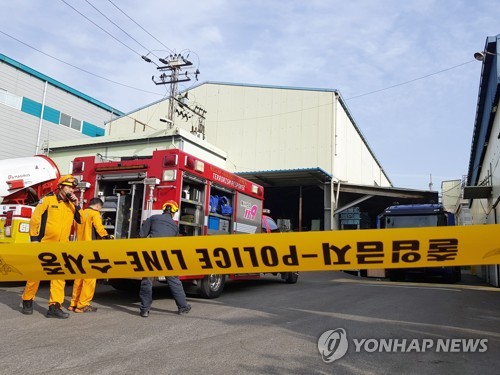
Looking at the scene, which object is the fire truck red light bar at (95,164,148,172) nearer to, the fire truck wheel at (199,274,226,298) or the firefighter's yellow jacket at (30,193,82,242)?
the firefighter's yellow jacket at (30,193,82,242)

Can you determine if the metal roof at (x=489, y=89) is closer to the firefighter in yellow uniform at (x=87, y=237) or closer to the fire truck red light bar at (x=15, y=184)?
the firefighter in yellow uniform at (x=87, y=237)

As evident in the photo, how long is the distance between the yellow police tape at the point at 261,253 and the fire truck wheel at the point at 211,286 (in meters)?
4.24

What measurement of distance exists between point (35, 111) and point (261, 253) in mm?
26769

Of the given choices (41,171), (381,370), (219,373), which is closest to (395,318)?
(381,370)

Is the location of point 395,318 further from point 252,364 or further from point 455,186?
point 455,186

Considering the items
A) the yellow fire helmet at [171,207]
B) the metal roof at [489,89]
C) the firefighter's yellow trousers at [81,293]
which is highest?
the metal roof at [489,89]

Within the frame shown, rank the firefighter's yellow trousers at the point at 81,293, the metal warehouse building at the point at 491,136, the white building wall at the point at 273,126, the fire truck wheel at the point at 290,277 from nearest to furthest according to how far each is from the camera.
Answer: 1. the firefighter's yellow trousers at the point at 81,293
2. the fire truck wheel at the point at 290,277
3. the metal warehouse building at the point at 491,136
4. the white building wall at the point at 273,126

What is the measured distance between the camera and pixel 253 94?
28156 millimetres

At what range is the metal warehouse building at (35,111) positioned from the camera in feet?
79.2

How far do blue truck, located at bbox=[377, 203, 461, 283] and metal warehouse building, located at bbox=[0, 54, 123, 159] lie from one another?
18.7m

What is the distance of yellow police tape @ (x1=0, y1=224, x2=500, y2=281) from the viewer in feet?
10.1

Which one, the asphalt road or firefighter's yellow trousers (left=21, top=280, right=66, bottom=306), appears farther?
Result: firefighter's yellow trousers (left=21, top=280, right=66, bottom=306)

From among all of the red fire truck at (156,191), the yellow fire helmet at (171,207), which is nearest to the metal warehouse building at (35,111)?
the red fire truck at (156,191)

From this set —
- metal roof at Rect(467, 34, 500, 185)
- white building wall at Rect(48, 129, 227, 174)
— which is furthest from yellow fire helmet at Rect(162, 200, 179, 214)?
metal roof at Rect(467, 34, 500, 185)
